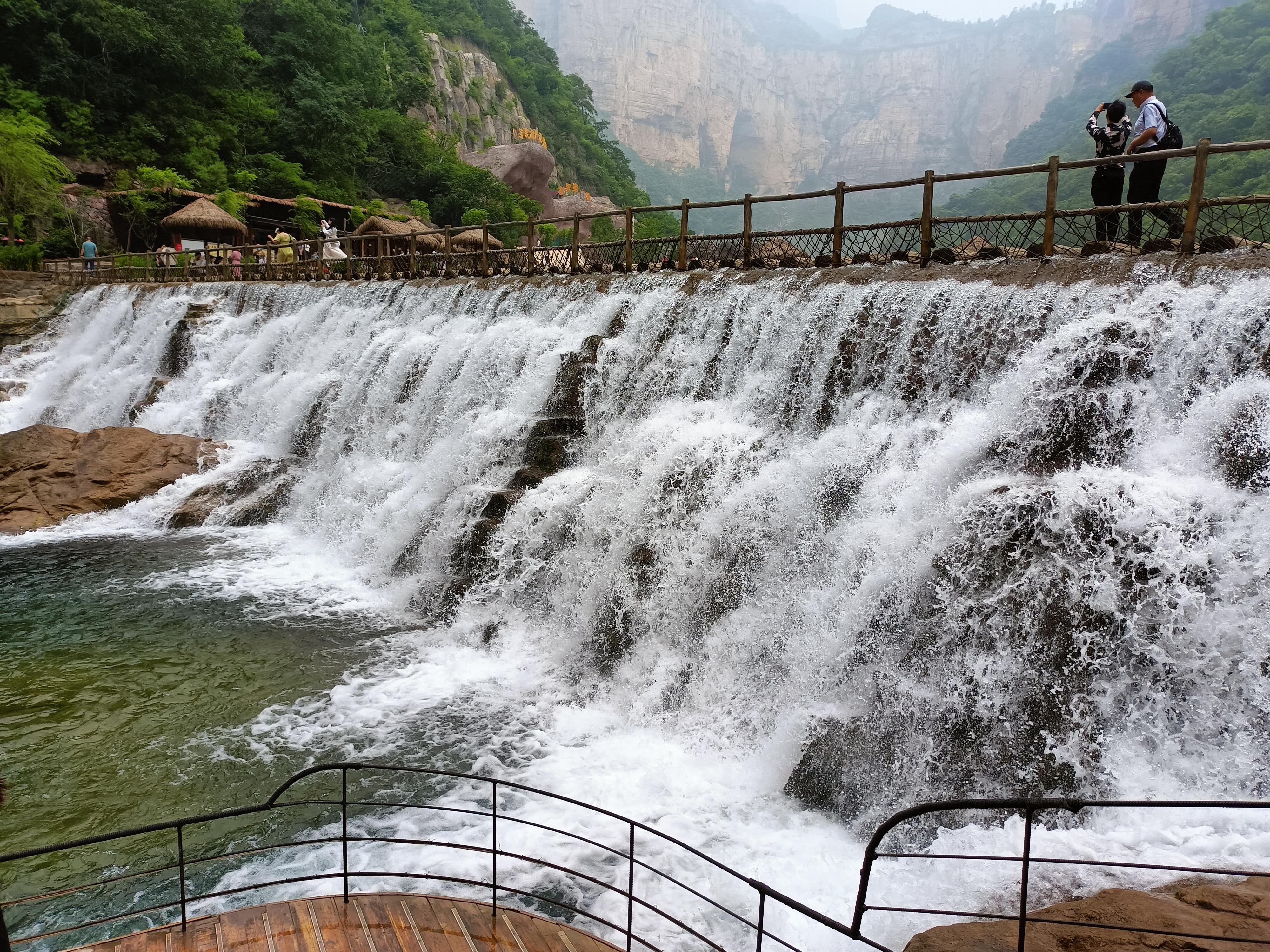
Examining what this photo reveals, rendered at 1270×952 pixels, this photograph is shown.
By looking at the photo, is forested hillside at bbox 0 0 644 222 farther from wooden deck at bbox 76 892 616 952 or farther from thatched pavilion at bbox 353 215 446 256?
wooden deck at bbox 76 892 616 952

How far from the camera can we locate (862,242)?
33.2 feet

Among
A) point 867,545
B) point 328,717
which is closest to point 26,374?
point 328,717

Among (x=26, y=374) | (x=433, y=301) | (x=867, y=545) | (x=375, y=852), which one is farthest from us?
(x=26, y=374)

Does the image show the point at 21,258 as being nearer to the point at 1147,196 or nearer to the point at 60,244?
the point at 60,244

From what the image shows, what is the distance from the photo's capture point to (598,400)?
36.1 feet

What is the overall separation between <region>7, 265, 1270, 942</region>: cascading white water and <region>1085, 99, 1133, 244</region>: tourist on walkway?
1.40 metres

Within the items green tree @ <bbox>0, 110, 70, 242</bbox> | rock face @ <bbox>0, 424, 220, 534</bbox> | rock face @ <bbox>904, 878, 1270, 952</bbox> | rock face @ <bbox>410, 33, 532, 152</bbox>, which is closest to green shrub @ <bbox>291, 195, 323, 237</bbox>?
green tree @ <bbox>0, 110, 70, 242</bbox>

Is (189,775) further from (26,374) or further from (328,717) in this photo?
(26,374)

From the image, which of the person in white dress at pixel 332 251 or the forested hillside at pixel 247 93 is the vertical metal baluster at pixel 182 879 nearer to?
the person in white dress at pixel 332 251

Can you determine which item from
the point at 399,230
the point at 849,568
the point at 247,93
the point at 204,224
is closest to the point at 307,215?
the point at 204,224

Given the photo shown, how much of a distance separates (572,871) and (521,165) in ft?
151

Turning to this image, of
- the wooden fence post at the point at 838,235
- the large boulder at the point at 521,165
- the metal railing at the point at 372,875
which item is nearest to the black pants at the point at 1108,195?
the wooden fence post at the point at 838,235

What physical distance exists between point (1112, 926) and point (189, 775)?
6.42 metres

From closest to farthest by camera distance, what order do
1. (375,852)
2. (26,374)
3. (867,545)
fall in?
(375,852) < (867,545) < (26,374)
